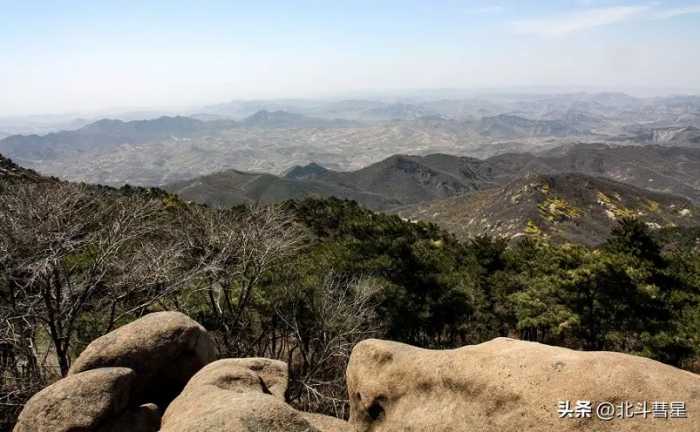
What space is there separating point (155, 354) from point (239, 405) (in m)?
5.07

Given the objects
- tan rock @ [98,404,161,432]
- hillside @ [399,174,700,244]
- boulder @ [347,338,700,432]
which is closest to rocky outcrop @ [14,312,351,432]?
tan rock @ [98,404,161,432]

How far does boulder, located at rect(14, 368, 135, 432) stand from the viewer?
27.7 feet

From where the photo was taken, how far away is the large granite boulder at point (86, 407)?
847cm

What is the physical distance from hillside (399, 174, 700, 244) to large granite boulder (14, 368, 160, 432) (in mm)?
87046

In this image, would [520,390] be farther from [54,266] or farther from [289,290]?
[289,290]

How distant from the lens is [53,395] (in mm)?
8750

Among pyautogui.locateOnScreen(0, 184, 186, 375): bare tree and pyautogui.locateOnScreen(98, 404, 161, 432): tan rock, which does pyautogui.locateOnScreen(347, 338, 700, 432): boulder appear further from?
pyautogui.locateOnScreen(0, 184, 186, 375): bare tree

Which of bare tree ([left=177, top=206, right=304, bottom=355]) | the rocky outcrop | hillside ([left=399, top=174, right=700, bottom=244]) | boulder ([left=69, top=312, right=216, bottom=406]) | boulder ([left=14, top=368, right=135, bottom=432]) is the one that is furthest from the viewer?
hillside ([left=399, top=174, right=700, bottom=244])

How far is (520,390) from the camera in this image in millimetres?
7184

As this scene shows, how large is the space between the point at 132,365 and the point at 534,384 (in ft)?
29.5

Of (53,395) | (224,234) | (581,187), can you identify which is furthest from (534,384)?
(581,187)

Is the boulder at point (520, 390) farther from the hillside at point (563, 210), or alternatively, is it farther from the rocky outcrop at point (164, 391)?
the hillside at point (563, 210)

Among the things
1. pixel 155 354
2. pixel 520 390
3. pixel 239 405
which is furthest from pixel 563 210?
pixel 239 405

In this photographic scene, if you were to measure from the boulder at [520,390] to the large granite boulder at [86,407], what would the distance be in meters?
5.37
